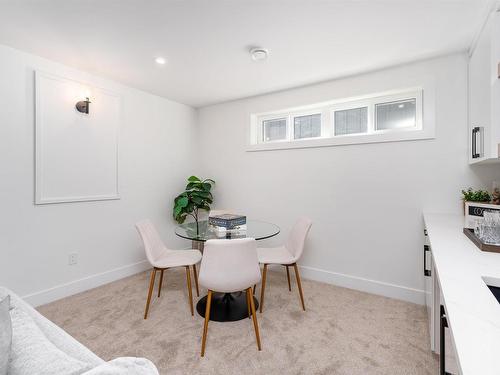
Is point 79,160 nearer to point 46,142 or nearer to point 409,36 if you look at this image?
point 46,142

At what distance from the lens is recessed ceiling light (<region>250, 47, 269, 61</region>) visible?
2.23 m

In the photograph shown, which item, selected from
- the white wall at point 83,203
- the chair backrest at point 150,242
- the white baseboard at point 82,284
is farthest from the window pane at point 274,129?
the white baseboard at point 82,284

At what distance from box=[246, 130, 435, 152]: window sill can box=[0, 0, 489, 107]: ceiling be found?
0.69 m

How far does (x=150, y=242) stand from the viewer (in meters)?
2.39

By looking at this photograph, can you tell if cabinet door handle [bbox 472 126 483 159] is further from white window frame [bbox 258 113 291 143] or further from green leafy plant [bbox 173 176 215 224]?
green leafy plant [bbox 173 176 215 224]

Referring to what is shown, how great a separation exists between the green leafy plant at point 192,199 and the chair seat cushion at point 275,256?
4.34 ft

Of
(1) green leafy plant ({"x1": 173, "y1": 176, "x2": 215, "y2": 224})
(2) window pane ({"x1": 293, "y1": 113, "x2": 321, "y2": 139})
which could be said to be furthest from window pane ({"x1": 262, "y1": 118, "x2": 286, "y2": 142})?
(1) green leafy plant ({"x1": 173, "y1": 176, "x2": 215, "y2": 224})

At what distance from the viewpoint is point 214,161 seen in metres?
3.95

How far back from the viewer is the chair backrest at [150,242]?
7.37ft

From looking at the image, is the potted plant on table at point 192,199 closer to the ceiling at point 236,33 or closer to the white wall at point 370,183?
the white wall at point 370,183

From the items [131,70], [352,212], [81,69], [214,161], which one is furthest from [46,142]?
[352,212]

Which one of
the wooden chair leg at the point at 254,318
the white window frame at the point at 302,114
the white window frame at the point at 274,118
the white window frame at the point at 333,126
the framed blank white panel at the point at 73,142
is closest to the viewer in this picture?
the wooden chair leg at the point at 254,318

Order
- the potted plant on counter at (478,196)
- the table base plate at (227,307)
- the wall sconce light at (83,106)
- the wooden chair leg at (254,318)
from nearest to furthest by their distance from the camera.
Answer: the wooden chair leg at (254,318) → the potted plant on counter at (478,196) → the table base plate at (227,307) → the wall sconce light at (83,106)

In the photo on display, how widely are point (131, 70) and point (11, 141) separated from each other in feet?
4.23
